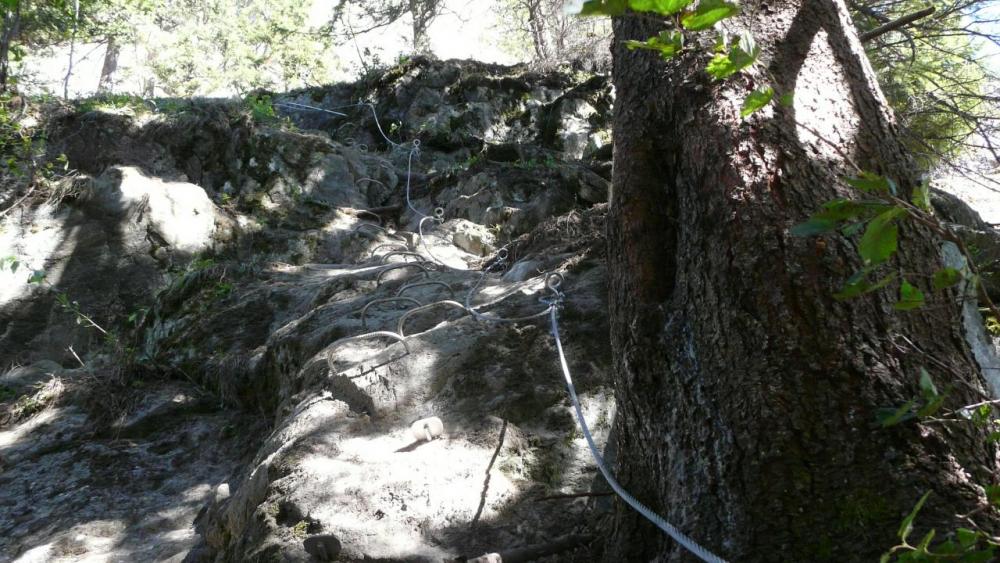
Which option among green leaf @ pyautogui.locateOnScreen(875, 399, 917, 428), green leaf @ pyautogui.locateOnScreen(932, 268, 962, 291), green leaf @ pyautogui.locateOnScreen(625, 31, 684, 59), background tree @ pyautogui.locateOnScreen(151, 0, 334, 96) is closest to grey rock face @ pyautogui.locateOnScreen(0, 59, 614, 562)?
green leaf @ pyautogui.locateOnScreen(875, 399, 917, 428)

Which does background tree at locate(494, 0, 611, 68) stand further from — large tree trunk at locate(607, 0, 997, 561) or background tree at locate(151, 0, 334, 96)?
large tree trunk at locate(607, 0, 997, 561)

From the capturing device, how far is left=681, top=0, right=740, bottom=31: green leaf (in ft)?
3.37

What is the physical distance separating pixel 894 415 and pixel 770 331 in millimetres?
351

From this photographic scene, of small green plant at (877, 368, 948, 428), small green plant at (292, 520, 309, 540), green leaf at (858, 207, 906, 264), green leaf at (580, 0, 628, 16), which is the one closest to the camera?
green leaf at (580, 0, 628, 16)

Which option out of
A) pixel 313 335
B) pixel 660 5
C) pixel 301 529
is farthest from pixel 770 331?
pixel 313 335

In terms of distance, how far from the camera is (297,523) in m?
2.63

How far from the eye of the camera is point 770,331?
1625 millimetres

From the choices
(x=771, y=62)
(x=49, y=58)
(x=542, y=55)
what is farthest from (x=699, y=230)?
(x=49, y=58)

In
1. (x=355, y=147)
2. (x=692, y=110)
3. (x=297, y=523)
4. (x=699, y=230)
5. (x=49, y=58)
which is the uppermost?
(x=49, y=58)

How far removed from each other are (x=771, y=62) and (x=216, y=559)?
275 cm

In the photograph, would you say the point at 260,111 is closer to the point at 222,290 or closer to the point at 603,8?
the point at 222,290

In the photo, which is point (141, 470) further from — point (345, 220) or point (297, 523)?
point (345, 220)

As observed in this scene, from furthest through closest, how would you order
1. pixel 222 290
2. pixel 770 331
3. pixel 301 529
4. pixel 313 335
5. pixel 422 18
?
pixel 422 18, pixel 222 290, pixel 313 335, pixel 301 529, pixel 770 331

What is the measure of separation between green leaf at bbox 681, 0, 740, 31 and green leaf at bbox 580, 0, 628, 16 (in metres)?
0.13
